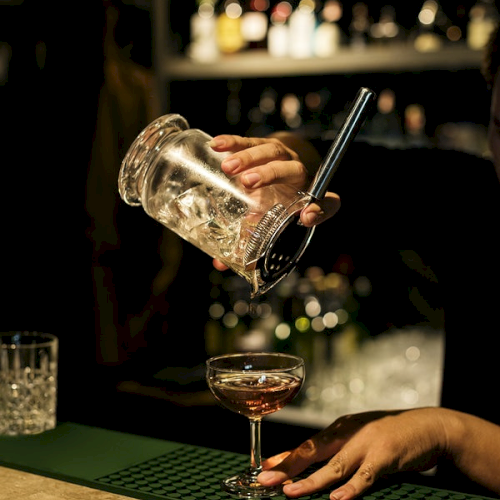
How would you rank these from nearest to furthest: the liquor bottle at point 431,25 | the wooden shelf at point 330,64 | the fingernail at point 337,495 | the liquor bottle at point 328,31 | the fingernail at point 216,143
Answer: the fingernail at point 337,495
the fingernail at point 216,143
the wooden shelf at point 330,64
the liquor bottle at point 431,25
the liquor bottle at point 328,31

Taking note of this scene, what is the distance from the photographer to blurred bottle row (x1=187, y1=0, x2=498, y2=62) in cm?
312

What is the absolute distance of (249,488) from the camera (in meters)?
1.23

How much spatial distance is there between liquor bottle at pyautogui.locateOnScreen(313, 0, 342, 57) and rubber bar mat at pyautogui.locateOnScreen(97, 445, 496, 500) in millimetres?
2064

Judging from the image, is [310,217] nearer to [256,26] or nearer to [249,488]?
[249,488]

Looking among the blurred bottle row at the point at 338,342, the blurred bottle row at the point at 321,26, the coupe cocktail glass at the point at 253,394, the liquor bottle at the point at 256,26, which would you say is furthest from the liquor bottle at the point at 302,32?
the coupe cocktail glass at the point at 253,394

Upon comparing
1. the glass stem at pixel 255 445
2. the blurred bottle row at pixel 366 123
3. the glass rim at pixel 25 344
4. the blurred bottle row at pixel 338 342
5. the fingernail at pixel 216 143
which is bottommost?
the blurred bottle row at pixel 338 342

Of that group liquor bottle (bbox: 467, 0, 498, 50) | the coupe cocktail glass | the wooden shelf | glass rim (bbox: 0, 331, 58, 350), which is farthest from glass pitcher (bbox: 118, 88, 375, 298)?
liquor bottle (bbox: 467, 0, 498, 50)

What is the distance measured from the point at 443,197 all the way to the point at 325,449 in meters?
1.12

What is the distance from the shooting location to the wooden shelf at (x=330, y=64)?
2902mm

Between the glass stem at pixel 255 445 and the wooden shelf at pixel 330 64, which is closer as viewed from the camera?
the glass stem at pixel 255 445

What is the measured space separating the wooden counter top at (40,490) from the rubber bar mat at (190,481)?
3 cm

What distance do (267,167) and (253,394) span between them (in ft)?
1.04

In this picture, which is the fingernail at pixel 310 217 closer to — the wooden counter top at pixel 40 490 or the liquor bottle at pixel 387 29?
the wooden counter top at pixel 40 490

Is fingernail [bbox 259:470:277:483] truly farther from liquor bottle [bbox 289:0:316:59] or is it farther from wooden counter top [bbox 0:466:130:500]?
liquor bottle [bbox 289:0:316:59]
